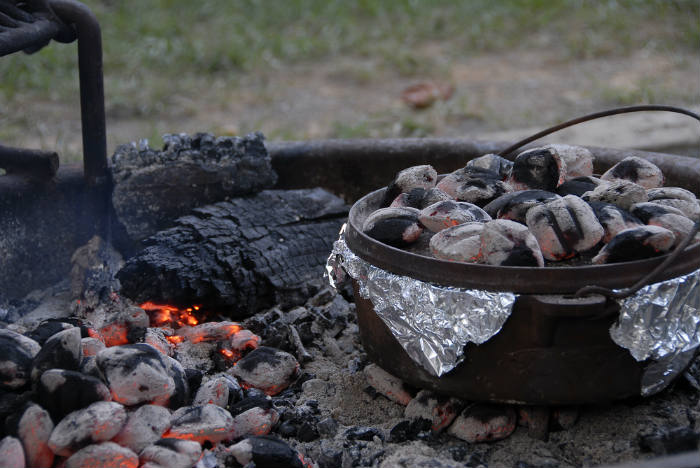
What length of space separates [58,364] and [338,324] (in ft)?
3.20

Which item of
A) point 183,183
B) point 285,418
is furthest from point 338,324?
point 183,183

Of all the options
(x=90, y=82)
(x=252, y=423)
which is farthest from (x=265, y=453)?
(x=90, y=82)

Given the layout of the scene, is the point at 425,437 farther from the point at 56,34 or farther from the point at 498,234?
the point at 56,34

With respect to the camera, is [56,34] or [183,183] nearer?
[56,34]

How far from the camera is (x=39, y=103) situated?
5.61 metres

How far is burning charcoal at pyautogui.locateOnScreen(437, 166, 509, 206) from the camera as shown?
213 centimetres

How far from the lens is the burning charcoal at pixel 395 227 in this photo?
196cm

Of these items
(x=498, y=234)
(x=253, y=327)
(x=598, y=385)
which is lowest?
(x=253, y=327)

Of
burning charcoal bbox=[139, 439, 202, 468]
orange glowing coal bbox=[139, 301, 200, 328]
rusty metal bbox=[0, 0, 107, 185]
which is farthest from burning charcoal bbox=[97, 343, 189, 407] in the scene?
rusty metal bbox=[0, 0, 107, 185]

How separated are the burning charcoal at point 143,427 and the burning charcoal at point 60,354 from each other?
20cm

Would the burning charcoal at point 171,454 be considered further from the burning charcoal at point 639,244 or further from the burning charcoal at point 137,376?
the burning charcoal at point 639,244

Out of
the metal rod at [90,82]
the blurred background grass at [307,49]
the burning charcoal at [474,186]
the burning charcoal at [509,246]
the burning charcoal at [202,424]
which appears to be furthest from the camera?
the blurred background grass at [307,49]

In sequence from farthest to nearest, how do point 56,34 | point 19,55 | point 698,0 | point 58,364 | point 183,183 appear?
point 698,0 → point 19,55 → point 183,183 → point 56,34 → point 58,364

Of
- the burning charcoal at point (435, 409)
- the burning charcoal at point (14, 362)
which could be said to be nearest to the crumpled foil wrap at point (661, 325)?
the burning charcoal at point (435, 409)
